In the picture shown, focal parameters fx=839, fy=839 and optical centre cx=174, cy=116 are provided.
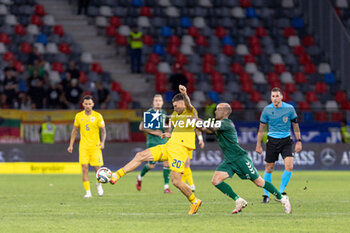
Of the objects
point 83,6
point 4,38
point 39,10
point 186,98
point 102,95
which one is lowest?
point 102,95

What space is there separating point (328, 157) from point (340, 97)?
587 cm

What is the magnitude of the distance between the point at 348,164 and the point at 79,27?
1254 centimetres

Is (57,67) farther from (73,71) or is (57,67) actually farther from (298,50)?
(298,50)

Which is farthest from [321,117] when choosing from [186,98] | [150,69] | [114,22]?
[186,98]

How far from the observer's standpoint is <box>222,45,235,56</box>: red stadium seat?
3441 centimetres

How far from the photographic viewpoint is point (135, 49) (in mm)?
32031

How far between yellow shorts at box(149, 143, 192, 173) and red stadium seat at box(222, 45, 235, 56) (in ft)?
71.4

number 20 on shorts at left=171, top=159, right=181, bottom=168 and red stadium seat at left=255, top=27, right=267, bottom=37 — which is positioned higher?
red stadium seat at left=255, top=27, right=267, bottom=37

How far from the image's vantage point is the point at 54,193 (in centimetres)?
1744

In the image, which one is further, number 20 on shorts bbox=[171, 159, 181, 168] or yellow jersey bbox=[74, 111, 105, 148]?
yellow jersey bbox=[74, 111, 105, 148]

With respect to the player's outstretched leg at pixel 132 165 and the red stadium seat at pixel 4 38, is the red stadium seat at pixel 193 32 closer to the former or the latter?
the red stadium seat at pixel 4 38

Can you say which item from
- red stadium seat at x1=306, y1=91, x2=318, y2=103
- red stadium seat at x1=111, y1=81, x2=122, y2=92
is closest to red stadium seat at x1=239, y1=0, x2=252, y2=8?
red stadium seat at x1=306, y1=91, x2=318, y2=103

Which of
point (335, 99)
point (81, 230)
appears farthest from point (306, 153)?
point (81, 230)

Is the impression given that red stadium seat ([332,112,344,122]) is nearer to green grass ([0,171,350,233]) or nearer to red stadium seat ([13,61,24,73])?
green grass ([0,171,350,233])
